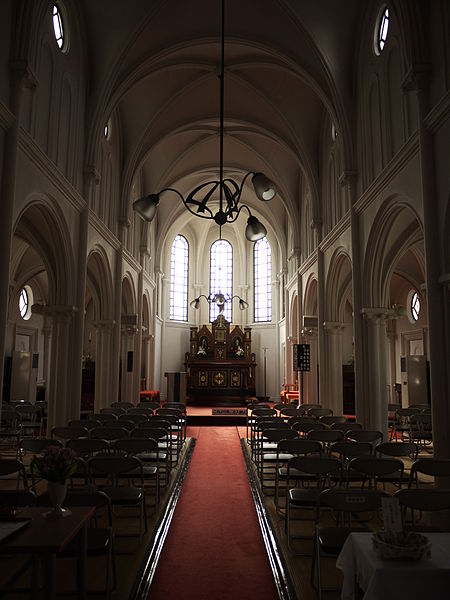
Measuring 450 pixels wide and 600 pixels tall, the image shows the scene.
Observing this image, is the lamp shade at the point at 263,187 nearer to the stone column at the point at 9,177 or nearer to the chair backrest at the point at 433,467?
the stone column at the point at 9,177

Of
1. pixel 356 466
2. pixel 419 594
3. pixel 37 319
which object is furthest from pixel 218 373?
pixel 419 594

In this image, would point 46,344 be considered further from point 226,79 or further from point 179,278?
point 226,79

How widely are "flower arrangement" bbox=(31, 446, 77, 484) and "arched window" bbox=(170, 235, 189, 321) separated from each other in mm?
27332

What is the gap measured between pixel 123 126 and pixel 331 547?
1694cm

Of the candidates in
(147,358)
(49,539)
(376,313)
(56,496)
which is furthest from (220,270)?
(49,539)

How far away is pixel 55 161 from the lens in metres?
11.9

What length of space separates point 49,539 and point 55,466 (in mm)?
740

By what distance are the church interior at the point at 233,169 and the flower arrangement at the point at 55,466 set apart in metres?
5.18

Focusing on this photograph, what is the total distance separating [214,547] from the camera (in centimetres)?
613

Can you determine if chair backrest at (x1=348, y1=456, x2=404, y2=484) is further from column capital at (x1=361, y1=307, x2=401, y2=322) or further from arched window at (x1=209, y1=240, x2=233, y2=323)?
arched window at (x1=209, y1=240, x2=233, y2=323)

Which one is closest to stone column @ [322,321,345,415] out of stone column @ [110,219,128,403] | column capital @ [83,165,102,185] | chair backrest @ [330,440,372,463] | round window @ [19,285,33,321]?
stone column @ [110,219,128,403]

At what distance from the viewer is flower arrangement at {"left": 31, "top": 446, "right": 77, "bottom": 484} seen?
4176 millimetres

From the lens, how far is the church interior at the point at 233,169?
9.20 metres

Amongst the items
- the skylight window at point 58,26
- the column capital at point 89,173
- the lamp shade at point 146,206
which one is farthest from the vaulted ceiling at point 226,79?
the lamp shade at point 146,206
